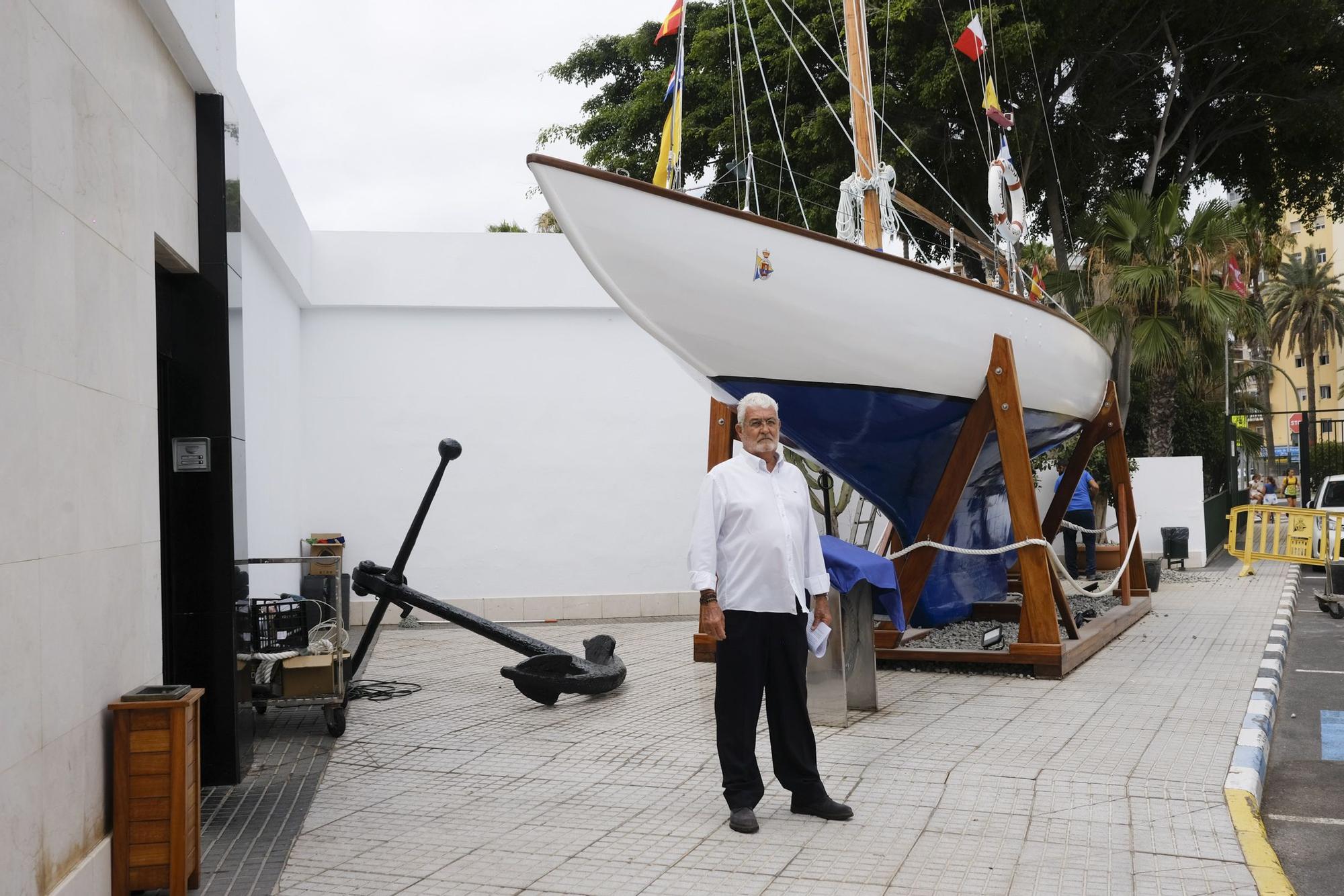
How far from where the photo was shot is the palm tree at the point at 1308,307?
4441 cm

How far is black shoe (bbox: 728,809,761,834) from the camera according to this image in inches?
161

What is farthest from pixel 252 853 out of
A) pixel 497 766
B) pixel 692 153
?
pixel 692 153

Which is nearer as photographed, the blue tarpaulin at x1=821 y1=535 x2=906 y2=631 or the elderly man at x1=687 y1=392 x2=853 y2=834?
the elderly man at x1=687 y1=392 x2=853 y2=834

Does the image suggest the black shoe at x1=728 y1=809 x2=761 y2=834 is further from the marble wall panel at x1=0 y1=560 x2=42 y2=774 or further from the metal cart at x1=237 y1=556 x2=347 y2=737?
the metal cart at x1=237 y1=556 x2=347 y2=737

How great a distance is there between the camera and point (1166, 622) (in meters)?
10.2

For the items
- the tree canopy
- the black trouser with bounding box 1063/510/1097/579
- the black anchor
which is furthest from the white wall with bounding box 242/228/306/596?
the black trouser with bounding box 1063/510/1097/579

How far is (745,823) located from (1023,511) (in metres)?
3.99

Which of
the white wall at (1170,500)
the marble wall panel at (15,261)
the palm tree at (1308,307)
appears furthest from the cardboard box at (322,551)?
the palm tree at (1308,307)

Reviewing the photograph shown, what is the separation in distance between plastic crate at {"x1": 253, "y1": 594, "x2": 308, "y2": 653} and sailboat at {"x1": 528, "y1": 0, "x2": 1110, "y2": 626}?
2405 mm

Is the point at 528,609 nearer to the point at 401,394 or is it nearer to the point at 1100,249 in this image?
the point at 401,394

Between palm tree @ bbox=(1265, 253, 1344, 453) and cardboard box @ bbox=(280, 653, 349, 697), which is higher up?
palm tree @ bbox=(1265, 253, 1344, 453)

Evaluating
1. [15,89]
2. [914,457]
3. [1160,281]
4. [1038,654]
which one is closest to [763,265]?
[914,457]

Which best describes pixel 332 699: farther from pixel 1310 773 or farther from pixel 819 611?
pixel 1310 773

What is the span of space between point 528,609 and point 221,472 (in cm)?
642
